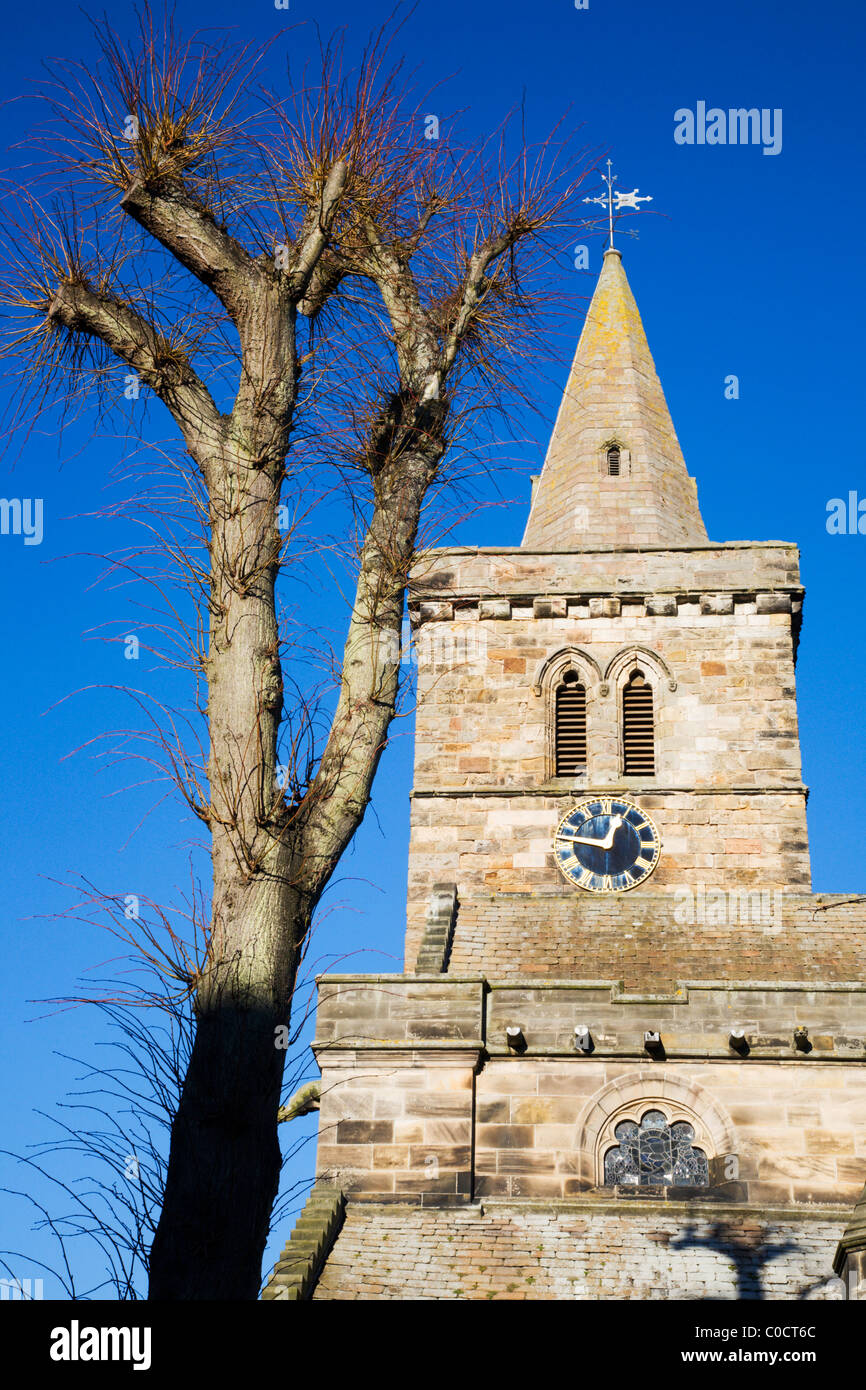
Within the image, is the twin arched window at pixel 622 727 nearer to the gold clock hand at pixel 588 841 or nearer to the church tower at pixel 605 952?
the church tower at pixel 605 952

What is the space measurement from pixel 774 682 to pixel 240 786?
21612 mm

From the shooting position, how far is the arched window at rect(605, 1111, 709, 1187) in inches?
806

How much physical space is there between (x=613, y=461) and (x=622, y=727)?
19.9 feet

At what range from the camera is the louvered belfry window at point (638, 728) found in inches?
1101

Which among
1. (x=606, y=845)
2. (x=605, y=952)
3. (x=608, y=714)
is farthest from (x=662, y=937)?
(x=608, y=714)

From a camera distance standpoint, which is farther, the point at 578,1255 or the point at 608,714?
the point at 608,714

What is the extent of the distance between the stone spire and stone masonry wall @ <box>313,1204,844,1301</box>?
13208 millimetres

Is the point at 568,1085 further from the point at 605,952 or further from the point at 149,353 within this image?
the point at 149,353

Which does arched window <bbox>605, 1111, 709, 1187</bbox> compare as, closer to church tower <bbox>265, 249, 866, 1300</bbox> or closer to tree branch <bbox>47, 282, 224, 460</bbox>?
church tower <bbox>265, 249, 866, 1300</bbox>

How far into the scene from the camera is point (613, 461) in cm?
3203

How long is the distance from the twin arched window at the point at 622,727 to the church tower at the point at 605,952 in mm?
48

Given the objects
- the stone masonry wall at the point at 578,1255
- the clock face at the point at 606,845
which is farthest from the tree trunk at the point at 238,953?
the clock face at the point at 606,845
